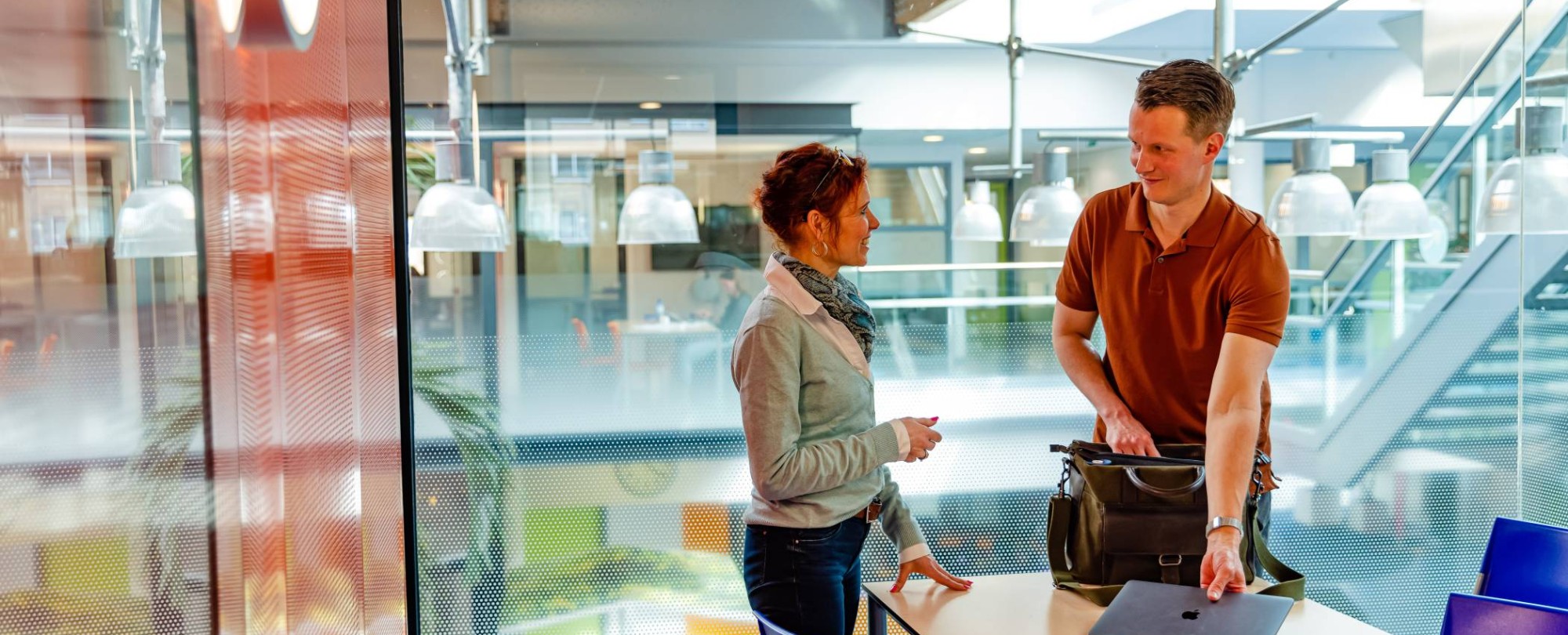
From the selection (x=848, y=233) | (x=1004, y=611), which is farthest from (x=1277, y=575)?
(x=848, y=233)

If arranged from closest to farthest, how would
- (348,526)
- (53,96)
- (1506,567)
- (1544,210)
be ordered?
(53,96)
(348,526)
(1506,567)
(1544,210)

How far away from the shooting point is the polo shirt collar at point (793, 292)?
1.84 metres

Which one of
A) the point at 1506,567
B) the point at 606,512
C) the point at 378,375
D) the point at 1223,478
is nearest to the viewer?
the point at 1223,478

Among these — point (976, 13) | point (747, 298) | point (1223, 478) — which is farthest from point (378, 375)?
point (976, 13)

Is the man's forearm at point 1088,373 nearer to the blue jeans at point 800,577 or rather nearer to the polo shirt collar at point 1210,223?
the polo shirt collar at point 1210,223

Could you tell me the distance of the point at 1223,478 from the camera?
183 centimetres

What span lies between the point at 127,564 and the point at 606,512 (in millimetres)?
2611

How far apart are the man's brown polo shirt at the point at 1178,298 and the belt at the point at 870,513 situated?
0.51 meters

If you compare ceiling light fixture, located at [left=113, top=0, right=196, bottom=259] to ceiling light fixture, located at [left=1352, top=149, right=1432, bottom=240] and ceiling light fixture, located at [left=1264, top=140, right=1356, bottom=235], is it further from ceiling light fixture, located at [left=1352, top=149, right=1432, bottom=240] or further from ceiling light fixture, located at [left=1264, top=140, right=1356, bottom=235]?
ceiling light fixture, located at [left=1352, top=149, right=1432, bottom=240]

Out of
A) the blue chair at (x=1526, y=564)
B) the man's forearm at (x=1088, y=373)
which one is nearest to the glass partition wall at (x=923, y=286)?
the blue chair at (x=1526, y=564)

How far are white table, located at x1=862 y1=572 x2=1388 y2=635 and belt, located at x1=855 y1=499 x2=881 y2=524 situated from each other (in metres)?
0.14

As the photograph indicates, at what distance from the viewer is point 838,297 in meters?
1.91

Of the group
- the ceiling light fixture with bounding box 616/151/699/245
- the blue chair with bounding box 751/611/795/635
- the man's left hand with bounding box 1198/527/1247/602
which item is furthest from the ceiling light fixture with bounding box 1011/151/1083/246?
the blue chair with bounding box 751/611/795/635

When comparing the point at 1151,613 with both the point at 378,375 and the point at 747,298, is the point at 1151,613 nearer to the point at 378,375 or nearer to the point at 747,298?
the point at 378,375
